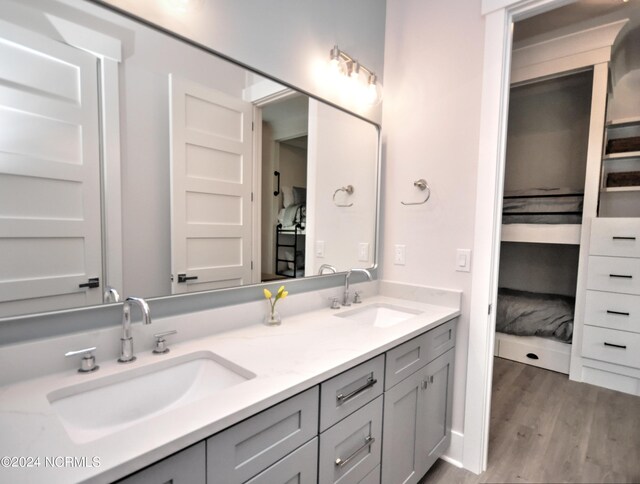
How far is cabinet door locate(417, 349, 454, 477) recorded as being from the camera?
5.00 feet

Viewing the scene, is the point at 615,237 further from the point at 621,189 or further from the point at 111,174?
the point at 111,174

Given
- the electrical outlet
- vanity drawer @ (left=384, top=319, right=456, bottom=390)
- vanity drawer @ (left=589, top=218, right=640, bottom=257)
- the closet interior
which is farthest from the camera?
the closet interior

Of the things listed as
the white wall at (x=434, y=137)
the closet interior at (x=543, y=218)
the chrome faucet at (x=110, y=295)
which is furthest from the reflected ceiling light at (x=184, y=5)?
the closet interior at (x=543, y=218)

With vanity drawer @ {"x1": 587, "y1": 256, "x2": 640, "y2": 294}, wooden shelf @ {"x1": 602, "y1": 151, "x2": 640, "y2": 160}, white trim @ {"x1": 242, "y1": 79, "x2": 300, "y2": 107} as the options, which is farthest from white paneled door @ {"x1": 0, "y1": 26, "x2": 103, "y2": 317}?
wooden shelf @ {"x1": 602, "y1": 151, "x2": 640, "y2": 160}

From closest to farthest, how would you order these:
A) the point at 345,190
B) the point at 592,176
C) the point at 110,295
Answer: the point at 110,295 → the point at 345,190 → the point at 592,176

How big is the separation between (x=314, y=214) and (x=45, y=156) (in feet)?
3.79

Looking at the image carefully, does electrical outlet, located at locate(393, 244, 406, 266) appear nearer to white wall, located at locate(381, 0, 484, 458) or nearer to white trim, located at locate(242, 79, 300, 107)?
white wall, located at locate(381, 0, 484, 458)

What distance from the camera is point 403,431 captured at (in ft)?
4.50

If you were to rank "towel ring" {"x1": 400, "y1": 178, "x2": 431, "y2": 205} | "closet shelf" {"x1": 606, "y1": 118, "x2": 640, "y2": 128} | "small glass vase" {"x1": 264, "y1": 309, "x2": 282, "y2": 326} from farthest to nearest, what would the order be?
"closet shelf" {"x1": 606, "y1": 118, "x2": 640, "y2": 128} → "towel ring" {"x1": 400, "y1": 178, "x2": 431, "y2": 205} → "small glass vase" {"x1": 264, "y1": 309, "x2": 282, "y2": 326}

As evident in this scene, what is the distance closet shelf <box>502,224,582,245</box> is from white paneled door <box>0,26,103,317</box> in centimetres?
315

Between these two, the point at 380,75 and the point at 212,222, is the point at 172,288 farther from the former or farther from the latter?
the point at 380,75

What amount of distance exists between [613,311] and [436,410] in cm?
193

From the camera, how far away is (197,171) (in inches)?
48.5

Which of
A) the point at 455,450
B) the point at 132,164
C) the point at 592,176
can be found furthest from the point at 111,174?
the point at 592,176
